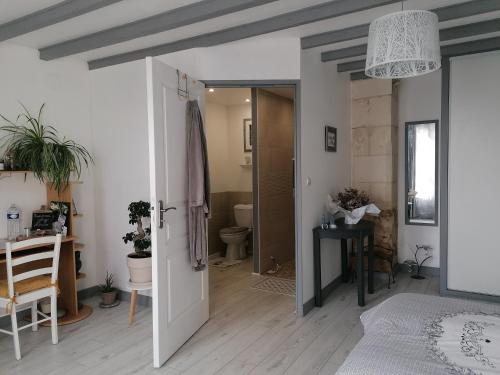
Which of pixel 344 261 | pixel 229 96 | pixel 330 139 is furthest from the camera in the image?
pixel 229 96

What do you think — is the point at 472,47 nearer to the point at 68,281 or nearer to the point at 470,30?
the point at 470,30

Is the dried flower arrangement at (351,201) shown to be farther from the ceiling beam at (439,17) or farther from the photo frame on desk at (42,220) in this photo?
the photo frame on desk at (42,220)

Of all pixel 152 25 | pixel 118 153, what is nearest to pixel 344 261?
pixel 118 153

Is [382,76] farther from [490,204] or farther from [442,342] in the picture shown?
[490,204]

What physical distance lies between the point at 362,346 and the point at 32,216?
2.99 metres

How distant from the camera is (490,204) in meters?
3.44

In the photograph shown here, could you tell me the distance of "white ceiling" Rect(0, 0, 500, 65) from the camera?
2.51 meters

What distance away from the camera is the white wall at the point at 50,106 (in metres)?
3.19

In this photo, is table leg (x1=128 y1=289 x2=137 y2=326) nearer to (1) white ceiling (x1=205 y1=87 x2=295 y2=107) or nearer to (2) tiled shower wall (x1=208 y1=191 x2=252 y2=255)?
(2) tiled shower wall (x1=208 y1=191 x2=252 y2=255)

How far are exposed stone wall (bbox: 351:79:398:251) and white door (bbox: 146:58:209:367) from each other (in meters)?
2.26

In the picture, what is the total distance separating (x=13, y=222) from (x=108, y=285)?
1.05 m

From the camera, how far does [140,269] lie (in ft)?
10.4

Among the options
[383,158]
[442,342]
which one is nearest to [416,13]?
[442,342]

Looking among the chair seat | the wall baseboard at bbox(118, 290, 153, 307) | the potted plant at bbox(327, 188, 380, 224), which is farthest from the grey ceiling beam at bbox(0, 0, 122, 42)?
the potted plant at bbox(327, 188, 380, 224)
